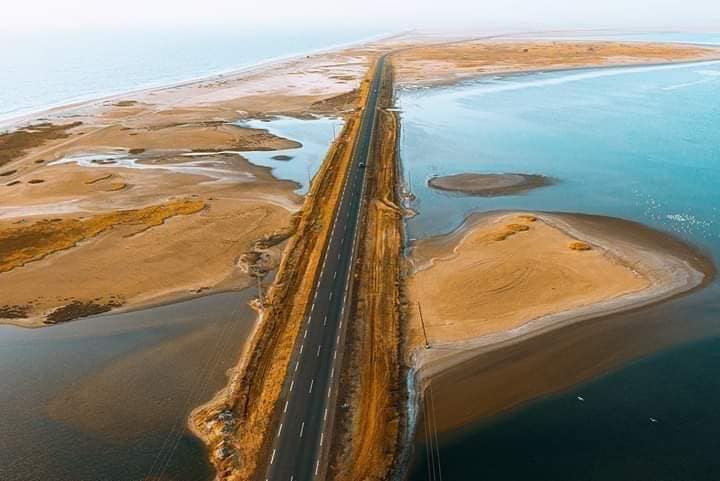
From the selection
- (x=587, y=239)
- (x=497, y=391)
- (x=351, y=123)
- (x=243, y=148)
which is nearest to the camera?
(x=497, y=391)

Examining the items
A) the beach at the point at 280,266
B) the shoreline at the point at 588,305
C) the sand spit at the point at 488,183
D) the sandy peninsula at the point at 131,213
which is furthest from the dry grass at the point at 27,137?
the shoreline at the point at 588,305

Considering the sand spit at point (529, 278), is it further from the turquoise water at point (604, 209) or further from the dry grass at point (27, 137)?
the dry grass at point (27, 137)

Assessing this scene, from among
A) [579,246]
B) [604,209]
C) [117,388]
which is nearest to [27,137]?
[117,388]

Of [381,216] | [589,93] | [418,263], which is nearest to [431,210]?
[381,216]

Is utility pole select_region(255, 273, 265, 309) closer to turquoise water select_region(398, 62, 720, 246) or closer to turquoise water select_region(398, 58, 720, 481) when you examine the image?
turquoise water select_region(398, 58, 720, 481)

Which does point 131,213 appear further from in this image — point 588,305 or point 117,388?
point 588,305

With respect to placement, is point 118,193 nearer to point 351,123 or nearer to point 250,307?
point 250,307
